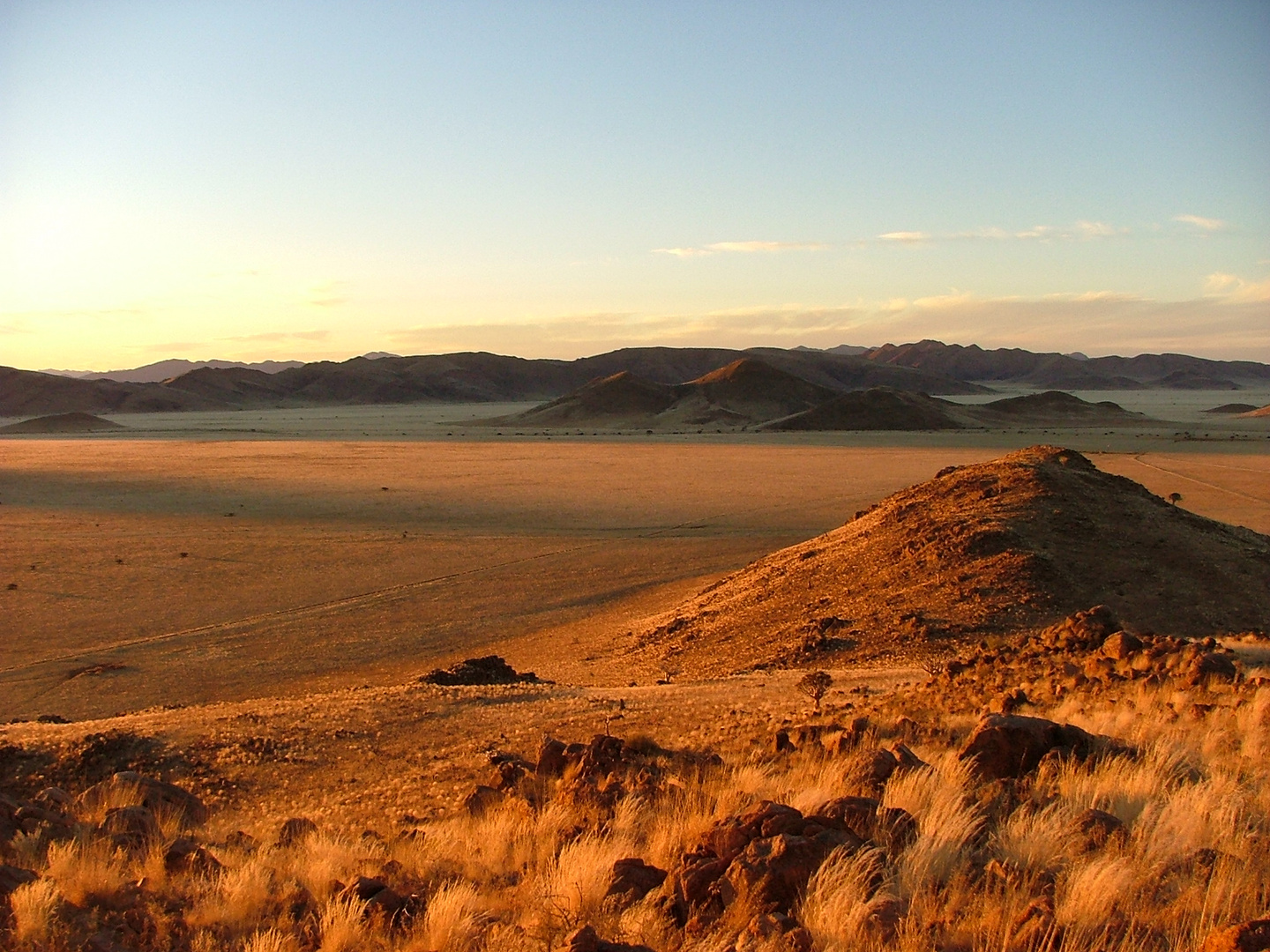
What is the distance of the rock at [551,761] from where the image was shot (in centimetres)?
639

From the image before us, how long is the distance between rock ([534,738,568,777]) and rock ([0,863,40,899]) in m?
2.79

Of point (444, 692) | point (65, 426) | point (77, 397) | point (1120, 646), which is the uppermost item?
point (77, 397)

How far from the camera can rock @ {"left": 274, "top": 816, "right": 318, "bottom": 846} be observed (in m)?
5.56

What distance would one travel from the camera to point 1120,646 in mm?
8867

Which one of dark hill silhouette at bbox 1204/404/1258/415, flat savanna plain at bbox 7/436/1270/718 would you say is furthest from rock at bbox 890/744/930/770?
dark hill silhouette at bbox 1204/404/1258/415

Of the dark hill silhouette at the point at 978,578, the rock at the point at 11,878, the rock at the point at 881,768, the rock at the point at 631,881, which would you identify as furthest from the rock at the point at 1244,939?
the dark hill silhouette at the point at 978,578

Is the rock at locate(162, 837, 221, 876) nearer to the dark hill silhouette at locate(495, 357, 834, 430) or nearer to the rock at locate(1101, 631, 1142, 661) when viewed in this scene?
the rock at locate(1101, 631, 1142, 661)

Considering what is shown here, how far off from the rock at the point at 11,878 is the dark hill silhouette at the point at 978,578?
8.43 meters

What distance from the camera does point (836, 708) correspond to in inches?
320

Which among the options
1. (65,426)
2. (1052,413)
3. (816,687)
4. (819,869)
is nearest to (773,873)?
(819,869)

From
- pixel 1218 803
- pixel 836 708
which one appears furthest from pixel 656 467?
pixel 1218 803

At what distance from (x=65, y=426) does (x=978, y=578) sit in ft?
317

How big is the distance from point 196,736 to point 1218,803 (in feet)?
22.5

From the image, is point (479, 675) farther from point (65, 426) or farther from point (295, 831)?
point (65, 426)
